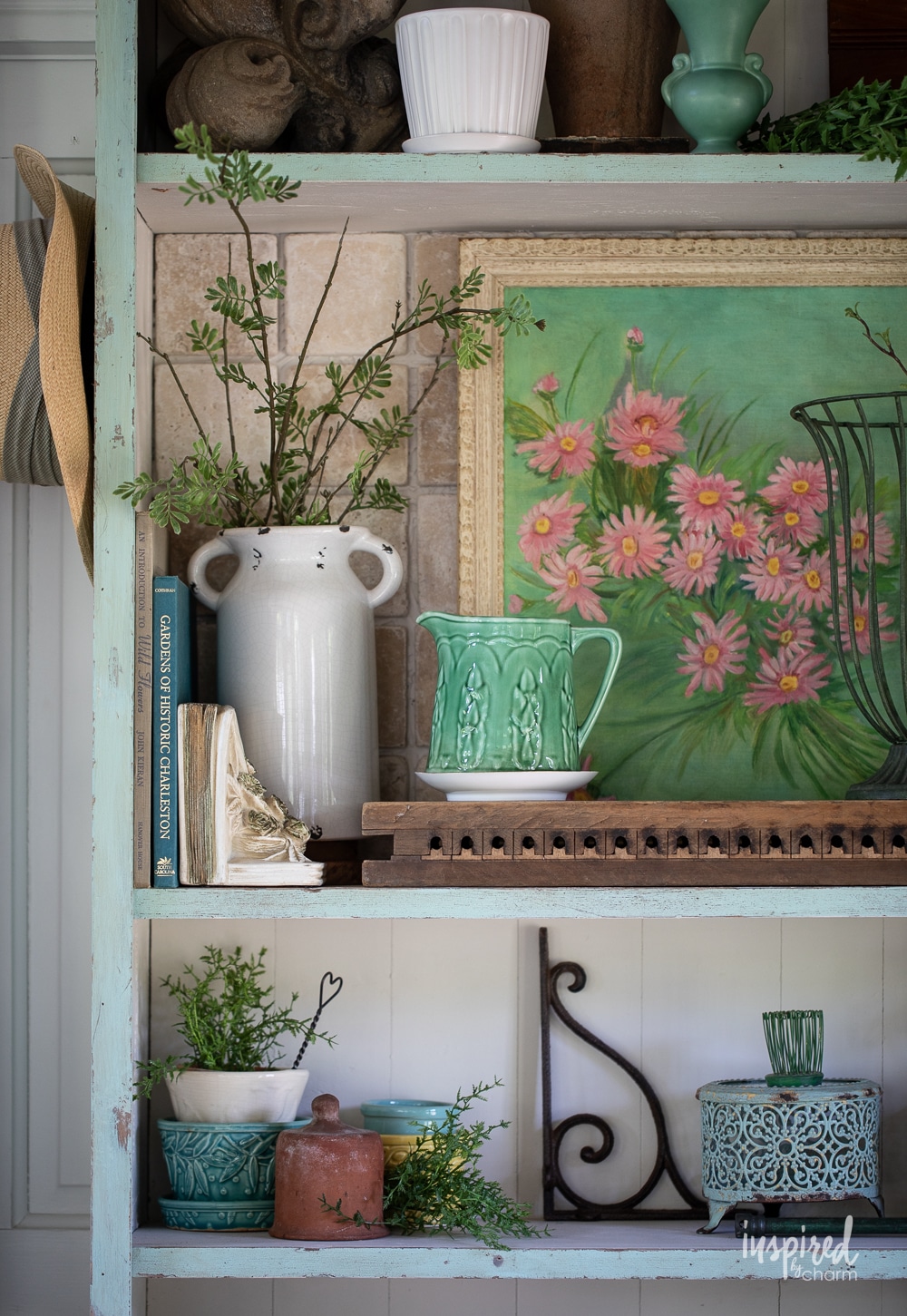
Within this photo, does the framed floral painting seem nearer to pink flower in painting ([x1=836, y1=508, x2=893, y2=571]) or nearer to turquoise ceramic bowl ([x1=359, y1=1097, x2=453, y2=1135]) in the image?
pink flower in painting ([x1=836, y1=508, x2=893, y2=571])

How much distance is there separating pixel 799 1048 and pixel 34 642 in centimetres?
84

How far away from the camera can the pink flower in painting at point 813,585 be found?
4.42ft

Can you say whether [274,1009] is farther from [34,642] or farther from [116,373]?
→ [116,373]

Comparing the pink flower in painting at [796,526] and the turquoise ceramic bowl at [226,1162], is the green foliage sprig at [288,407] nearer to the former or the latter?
the pink flower in painting at [796,526]

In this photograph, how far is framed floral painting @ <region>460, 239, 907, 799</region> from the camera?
134cm

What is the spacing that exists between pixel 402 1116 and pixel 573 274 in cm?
81

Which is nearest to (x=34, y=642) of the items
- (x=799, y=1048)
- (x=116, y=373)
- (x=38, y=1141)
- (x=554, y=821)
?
(x=116, y=373)

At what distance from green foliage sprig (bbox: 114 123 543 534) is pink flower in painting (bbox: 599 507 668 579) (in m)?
0.20

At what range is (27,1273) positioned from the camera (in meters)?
1.37

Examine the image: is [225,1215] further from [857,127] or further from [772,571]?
[857,127]

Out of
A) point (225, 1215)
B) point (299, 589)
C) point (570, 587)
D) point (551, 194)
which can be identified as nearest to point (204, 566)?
point (299, 589)

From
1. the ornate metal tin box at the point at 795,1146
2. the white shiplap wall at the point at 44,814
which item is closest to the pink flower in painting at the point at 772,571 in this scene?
the ornate metal tin box at the point at 795,1146

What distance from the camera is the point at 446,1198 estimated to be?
3.80ft

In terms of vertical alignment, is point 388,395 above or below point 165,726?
above
